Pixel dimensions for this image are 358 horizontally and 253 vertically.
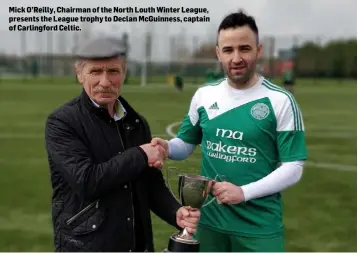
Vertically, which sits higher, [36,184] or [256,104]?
[256,104]

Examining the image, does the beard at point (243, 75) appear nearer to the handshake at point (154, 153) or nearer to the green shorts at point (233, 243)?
the handshake at point (154, 153)

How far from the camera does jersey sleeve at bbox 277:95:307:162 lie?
2.11 metres

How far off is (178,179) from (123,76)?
16.3 inches

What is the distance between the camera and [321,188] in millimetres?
6500

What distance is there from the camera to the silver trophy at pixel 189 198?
1834 mm

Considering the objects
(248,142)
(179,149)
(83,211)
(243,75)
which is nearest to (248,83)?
(243,75)

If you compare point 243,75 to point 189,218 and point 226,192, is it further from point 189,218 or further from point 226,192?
point 189,218

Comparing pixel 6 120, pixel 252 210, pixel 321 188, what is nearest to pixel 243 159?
pixel 252 210

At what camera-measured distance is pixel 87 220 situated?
6.00 ft

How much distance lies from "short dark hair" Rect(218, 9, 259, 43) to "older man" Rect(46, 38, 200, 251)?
48 cm

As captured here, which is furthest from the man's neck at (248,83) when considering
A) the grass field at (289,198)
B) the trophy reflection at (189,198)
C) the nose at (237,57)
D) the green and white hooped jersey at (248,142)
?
the trophy reflection at (189,198)

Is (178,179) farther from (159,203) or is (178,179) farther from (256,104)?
(256,104)

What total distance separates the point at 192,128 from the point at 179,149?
13cm

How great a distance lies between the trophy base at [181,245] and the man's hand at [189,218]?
0.18ft
